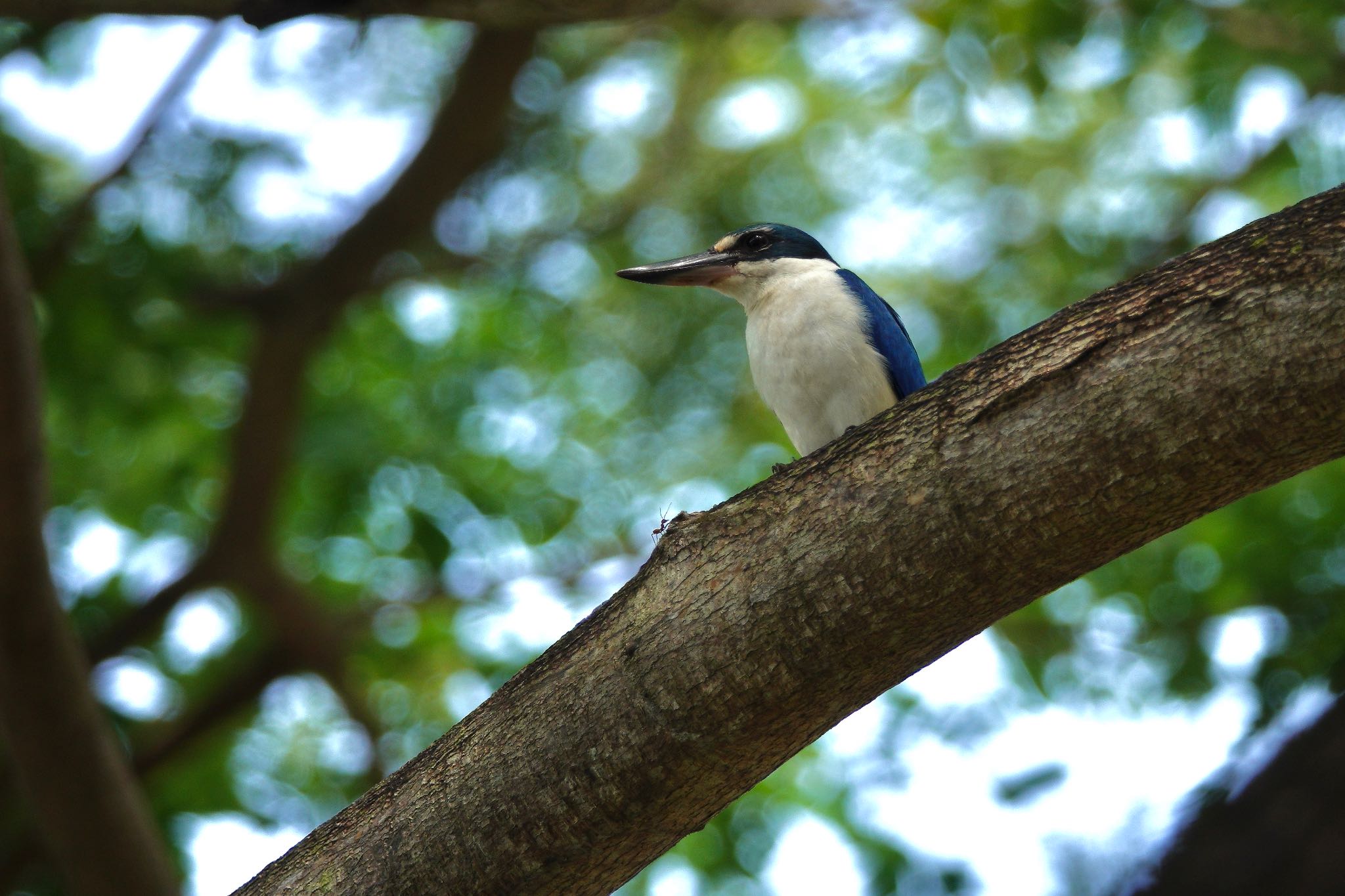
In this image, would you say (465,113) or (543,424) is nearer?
(465,113)

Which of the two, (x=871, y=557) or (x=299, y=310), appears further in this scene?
(x=299, y=310)

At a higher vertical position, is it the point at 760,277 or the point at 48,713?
the point at 760,277

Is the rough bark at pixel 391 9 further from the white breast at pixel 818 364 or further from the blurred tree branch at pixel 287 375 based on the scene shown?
the blurred tree branch at pixel 287 375

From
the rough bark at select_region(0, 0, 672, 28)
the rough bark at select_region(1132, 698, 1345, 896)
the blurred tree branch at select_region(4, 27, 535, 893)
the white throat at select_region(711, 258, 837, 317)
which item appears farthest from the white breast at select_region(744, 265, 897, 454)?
the rough bark at select_region(1132, 698, 1345, 896)

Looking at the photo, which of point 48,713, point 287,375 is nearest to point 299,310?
point 287,375

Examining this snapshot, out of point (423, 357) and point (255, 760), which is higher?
point (423, 357)

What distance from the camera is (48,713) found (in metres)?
5.07

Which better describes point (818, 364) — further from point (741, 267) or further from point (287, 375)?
point (287, 375)

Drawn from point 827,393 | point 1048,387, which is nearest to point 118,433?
point 827,393

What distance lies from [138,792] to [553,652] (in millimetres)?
3554

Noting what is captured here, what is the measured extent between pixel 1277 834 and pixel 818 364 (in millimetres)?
3332

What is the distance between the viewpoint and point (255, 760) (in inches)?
305

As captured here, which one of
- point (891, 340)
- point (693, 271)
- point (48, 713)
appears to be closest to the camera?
point (891, 340)

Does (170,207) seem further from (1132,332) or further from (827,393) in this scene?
(1132,332)
